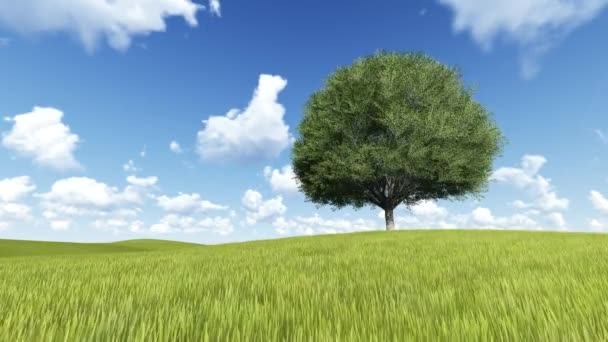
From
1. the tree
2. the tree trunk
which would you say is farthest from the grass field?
the tree trunk

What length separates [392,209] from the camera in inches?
1460

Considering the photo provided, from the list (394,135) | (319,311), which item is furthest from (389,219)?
(319,311)

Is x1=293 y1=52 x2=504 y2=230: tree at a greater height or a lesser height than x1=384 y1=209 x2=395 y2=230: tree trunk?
greater

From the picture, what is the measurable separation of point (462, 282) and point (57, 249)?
40.1 metres

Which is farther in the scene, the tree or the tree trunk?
the tree trunk

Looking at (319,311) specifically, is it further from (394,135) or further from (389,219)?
(389,219)

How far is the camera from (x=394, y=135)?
3356 centimetres

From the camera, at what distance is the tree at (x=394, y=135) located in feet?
105

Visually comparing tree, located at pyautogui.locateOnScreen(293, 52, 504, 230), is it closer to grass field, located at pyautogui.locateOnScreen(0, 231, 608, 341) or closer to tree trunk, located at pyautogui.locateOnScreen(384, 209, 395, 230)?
tree trunk, located at pyautogui.locateOnScreen(384, 209, 395, 230)

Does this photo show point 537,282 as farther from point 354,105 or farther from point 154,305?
point 354,105

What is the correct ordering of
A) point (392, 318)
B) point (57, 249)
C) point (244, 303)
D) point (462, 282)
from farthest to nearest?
point (57, 249)
point (462, 282)
point (244, 303)
point (392, 318)

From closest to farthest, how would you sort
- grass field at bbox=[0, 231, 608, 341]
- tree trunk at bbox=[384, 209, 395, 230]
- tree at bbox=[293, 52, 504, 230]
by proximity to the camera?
grass field at bbox=[0, 231, 608, 341], tree at bbox=[293, 52, 504, 230], tree trunk at bbox=[384, 209, 395, 230]

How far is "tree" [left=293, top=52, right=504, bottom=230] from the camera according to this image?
32125 mm

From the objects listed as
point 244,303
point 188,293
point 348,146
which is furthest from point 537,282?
point 348,146
